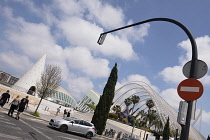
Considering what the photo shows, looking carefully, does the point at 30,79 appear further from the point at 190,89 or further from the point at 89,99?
the point at 89,99

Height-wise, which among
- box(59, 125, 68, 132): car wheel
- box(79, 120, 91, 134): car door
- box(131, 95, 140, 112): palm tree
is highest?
box(131, 95, 140, 112): palm tree

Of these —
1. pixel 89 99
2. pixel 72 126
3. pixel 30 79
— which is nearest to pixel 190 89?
pixel 72 126

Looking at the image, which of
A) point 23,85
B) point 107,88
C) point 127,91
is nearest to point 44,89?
point 107,88

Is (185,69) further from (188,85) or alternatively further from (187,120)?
(187,120)

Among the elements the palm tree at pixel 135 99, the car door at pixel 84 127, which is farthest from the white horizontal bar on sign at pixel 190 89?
the palm tree at pixel 135 99

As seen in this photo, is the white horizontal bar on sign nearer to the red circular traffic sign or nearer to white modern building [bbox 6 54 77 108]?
the red circular traffic sign

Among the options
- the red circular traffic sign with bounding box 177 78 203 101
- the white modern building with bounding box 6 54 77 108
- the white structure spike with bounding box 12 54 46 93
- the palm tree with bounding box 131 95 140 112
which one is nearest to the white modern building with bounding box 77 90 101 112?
the palm tree with bounding box 131 95 140 112

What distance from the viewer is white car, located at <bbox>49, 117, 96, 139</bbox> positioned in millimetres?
15248

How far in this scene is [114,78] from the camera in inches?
1066

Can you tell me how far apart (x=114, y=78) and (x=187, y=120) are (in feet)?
75.2

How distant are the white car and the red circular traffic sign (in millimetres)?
12845

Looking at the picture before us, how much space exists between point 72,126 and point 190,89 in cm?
1349

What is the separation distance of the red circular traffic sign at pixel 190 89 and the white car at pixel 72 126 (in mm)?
12845

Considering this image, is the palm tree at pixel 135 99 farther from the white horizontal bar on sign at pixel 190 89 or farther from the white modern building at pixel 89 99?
the white horizontal bar on sign at pixel 190 89
